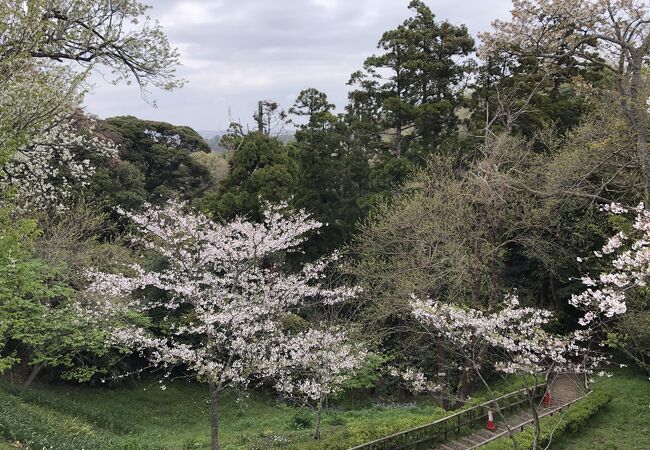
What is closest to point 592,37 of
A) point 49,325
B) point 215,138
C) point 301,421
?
point 301,421

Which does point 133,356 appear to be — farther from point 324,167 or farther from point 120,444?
point 324,167

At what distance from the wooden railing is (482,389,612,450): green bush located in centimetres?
76

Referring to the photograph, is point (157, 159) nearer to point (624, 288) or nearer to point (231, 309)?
point (231, 309)

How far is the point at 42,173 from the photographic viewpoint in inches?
384

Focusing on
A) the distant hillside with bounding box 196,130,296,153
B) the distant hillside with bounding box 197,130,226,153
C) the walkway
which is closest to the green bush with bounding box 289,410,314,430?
the walkway

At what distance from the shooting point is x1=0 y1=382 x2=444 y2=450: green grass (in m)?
9.57

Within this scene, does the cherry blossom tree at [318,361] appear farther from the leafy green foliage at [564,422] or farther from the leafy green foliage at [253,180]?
the leafy green foliage at [253,180]

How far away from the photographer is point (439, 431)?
1119 centimetres

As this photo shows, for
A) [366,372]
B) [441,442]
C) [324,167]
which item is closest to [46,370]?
[366,372]

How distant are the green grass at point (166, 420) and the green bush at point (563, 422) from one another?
6.09 feet

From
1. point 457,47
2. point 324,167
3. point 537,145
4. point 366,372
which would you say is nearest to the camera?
point 366,372

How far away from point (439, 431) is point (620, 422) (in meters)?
5.76

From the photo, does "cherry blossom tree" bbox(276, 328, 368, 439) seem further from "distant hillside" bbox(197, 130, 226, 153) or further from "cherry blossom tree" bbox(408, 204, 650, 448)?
"distant hillside" bbox(197, 130, 226, 153)

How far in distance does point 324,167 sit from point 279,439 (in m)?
14.2
